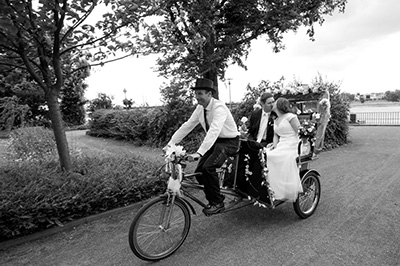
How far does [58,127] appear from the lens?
15.5ft

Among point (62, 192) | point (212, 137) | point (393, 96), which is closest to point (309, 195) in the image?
point (212, 137)

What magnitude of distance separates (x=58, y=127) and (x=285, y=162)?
395 centimetres

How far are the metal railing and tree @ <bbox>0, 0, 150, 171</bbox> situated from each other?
20.4 m

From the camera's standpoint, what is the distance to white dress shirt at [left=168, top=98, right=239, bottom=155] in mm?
3170

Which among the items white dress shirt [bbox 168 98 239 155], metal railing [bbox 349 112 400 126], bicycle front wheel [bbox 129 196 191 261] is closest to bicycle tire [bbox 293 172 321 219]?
white dress shirt [bbox 168 98 239 155]

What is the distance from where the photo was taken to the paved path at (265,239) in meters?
2.97

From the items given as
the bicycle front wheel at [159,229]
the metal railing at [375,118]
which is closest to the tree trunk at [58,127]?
the bicycle front wheel at [159,229]

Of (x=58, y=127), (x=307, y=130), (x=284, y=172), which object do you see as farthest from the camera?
(x=58, y=127)

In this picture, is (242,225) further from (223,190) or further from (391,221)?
(391,221)

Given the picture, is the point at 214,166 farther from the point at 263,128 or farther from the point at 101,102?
the point at 101,102

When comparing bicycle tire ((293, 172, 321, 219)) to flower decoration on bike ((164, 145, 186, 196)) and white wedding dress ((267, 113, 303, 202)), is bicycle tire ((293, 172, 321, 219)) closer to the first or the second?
white wedding dress ((267, 113, 303, 202))

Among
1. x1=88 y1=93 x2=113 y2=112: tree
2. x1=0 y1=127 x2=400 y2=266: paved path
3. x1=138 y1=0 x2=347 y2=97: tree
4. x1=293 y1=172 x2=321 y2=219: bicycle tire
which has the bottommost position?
x1=0 y1=127 x2=400 y2=266: paved path

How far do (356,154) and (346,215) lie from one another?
5.54 meters

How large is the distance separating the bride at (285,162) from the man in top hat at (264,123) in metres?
0.63
